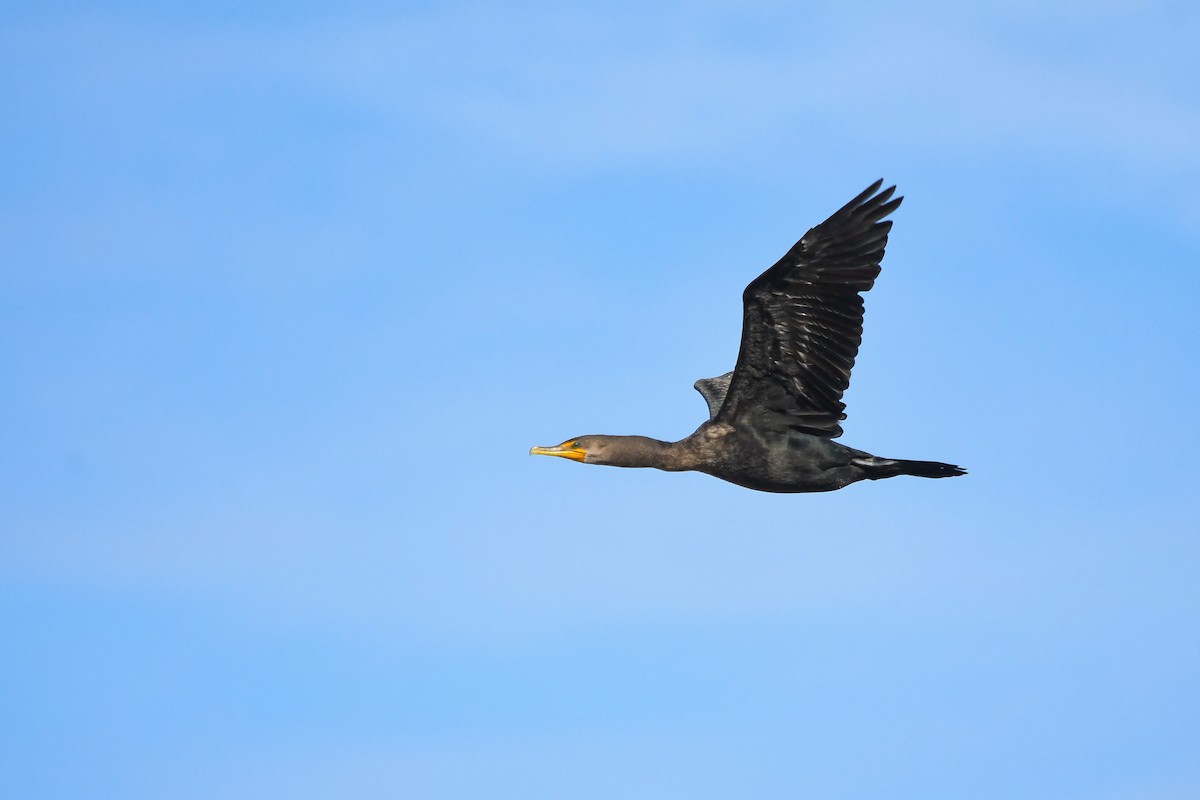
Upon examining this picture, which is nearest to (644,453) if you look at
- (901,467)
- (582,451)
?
(582,451)

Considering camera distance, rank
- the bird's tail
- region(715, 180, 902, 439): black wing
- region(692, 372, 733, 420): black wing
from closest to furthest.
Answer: region(715, 180, 902, 439): black wing
the bird's tail
region(692, 372, 733, 420): black wing

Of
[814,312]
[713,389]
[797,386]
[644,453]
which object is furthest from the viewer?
[713,389]

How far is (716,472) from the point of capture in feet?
56.8

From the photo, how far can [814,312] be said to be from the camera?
16484 millimetres

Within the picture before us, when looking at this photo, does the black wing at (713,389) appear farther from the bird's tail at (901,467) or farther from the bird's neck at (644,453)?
the bird's tail at (901,467)

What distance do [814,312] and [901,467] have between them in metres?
1.83

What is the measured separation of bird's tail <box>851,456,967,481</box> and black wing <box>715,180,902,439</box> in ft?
2.28

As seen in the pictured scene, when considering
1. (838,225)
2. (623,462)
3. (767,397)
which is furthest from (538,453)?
(838,225)

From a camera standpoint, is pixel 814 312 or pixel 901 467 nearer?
A: pixel 814 312

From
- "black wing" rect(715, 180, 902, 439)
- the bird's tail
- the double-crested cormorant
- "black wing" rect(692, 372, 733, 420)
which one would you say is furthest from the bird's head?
"black wing" rect(692, 372, 733, 420)

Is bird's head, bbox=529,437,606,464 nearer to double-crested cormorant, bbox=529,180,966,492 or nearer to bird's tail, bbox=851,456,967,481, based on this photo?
double-crested cormorant, bbox=529,180,966,492

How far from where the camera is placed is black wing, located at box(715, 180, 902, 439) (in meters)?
16.4

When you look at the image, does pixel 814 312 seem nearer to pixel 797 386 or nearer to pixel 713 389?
pixel 797 386

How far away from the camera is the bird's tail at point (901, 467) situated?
17.0 m
